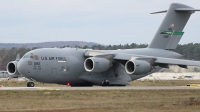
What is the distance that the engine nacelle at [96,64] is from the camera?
35.5m

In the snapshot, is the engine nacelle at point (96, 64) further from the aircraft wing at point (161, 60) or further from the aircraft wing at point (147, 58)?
the aircraft wing at point (161, 60)

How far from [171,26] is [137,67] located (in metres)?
7.58

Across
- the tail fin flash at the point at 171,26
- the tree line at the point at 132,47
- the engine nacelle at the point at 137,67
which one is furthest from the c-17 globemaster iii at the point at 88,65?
the tree line at the point at 132,47

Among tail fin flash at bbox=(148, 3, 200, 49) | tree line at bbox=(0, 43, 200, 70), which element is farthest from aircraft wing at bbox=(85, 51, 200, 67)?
tree line at bbox=(0, 43, 200, 70)

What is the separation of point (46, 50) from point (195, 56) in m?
37.7

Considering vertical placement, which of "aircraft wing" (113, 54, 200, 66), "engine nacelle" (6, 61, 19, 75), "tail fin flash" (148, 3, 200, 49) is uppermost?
"tail fin flash" (148, 3, 200, 49)

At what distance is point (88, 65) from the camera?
36.4 metres

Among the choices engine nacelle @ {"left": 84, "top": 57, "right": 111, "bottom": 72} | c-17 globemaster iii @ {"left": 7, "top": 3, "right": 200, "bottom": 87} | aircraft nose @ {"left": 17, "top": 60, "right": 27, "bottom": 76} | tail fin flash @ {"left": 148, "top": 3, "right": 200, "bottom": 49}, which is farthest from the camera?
tail fin flash @ {"left": 148, "top": 3, "right": 200, "bottom": 49}

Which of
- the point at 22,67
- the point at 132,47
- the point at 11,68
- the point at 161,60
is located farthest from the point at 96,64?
the point at 132,47

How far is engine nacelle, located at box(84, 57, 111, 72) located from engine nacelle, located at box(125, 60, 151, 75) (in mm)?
1548

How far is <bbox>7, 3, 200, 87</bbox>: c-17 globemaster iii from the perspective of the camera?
1391 inches

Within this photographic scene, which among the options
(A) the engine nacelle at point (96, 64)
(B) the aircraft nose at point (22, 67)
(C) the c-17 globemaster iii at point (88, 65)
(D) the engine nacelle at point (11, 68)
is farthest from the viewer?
(D) the engine nacelle at point (11, 68)

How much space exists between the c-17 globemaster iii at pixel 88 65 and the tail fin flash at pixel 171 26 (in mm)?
405

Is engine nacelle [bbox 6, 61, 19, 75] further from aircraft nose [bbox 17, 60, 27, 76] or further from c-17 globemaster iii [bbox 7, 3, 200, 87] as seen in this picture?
aircraft nose [bbox 17, 60, 27, 76]
